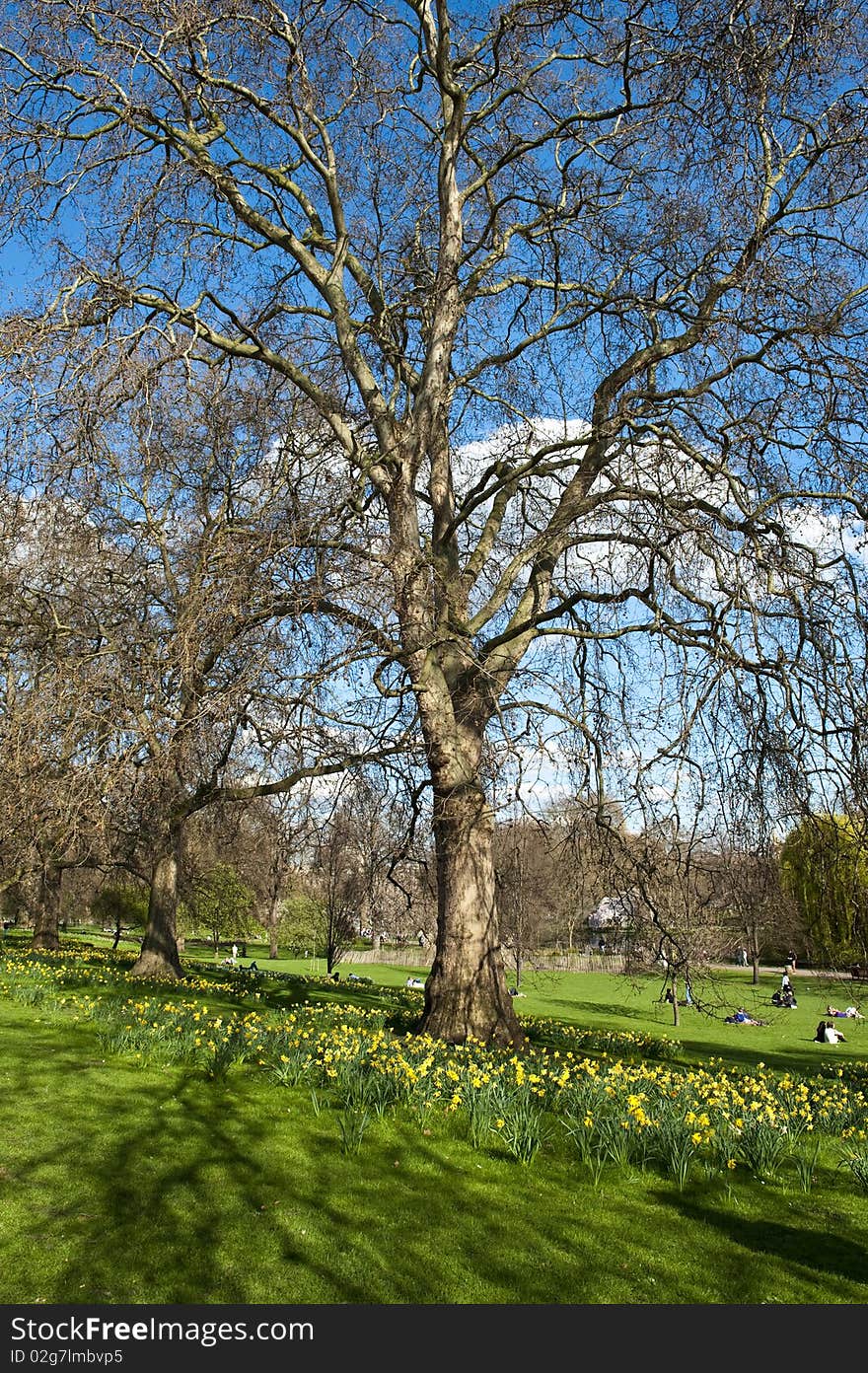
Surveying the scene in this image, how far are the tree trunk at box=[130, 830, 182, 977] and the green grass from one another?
9.89 m

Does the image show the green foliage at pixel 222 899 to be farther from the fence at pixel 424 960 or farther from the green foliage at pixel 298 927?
the fence at pixel 424 960

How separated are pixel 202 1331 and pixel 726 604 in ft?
19.5

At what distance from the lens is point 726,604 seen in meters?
7.53

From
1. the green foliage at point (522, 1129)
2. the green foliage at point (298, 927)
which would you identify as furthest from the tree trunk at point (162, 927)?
the green foliage at point (298, 927)

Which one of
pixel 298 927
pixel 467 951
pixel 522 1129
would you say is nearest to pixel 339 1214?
pixel 522 1129

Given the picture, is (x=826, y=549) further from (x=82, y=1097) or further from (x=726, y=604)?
(x=82, y=1097)

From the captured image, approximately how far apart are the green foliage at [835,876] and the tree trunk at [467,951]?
2.89 m

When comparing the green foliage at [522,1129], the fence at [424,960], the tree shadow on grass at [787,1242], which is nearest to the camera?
the tree shadow on grass at [787,1242]

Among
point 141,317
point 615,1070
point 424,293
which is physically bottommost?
point 615,1070

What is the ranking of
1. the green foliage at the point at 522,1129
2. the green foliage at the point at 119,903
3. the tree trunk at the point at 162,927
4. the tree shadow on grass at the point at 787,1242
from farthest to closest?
the green foliage at the point at 119,903
the tree trunk at the point at 162,927
the green foliage at the point at 522,1129
the tree shadow on grass at the point at 787,1242

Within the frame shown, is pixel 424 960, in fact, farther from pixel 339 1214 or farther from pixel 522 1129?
pixel 339 1214

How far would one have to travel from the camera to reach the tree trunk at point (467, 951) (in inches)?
358

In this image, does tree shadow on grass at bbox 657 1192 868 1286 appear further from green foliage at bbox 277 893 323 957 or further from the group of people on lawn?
green foliage at bbox 277 893 323 957

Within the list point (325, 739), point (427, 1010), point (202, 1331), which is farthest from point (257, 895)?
point (202, 1331)
